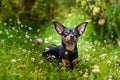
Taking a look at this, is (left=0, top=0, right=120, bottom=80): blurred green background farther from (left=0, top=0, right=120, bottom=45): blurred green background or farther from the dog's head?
the dog's head

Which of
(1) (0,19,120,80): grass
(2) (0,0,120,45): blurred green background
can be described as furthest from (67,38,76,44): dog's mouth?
(2) (0,0,120,45): blurred green background

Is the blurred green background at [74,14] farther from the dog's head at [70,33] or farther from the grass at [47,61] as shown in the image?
the dog's head at [70,33]

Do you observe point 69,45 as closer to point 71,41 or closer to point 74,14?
point 71,41

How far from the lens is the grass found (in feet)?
19.9

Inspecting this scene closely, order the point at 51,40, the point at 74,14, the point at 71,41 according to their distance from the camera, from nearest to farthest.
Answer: the point at 71,41, the point at 51,40, the point at 74,14

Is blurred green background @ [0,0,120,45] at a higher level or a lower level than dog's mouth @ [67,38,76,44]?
lower

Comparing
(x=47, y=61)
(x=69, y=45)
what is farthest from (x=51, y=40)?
(x=69, y=45)

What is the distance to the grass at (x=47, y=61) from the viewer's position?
6075mm

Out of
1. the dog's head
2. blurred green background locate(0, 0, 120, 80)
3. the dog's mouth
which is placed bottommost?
blurred green background locate(0, 0, 120, 80)

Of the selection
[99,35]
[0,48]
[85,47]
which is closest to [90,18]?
[99,35]

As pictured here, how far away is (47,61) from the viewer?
7449 mm

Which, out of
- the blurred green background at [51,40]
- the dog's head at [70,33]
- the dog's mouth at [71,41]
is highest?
the dog's head at [70,33]

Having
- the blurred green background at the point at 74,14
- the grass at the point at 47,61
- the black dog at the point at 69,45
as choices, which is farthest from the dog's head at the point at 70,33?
the blurred green background at the point at 74,14

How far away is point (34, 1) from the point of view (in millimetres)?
12234
